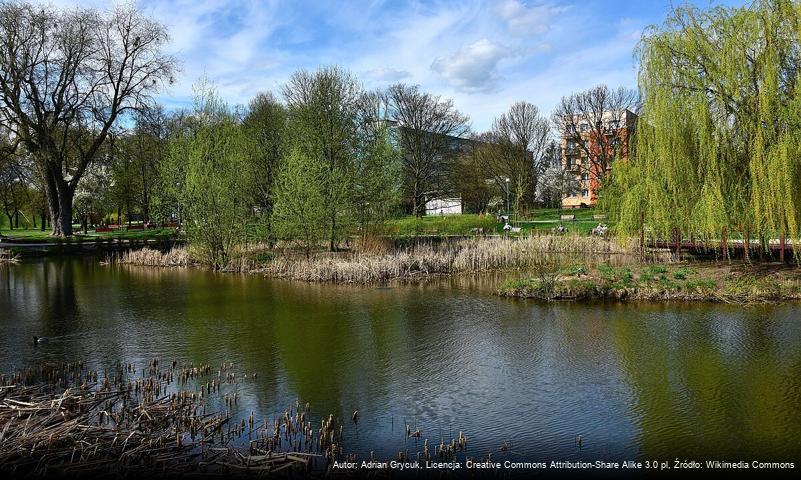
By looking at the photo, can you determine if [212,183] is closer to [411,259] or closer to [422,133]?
[411,259]

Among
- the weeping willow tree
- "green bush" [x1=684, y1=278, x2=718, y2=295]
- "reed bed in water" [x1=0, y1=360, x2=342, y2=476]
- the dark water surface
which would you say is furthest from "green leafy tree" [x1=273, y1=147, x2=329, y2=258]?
"reed bed in water" [x1=0, y1=360, x2=342, y2=476]

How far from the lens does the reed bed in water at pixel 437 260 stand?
2289cm

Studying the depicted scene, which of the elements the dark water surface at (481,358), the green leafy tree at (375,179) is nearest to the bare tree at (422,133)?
the green leafy tree at (375,179)

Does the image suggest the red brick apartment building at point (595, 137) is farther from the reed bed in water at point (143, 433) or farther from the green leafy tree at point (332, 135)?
the reed bed in water at point (143, 433)

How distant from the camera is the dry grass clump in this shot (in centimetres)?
3008

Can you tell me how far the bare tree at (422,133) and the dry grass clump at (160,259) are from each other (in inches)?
912

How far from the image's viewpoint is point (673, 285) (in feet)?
57.2

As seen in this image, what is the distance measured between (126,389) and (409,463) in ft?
16.8

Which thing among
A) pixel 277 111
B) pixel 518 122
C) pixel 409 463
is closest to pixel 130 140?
pixel 277 111

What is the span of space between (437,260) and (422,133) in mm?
27910

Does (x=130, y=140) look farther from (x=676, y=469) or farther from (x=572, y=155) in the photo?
(x=676, y=469)

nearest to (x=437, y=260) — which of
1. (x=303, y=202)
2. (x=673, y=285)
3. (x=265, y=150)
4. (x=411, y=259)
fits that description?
(x=411, y=259)

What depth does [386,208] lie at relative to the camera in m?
30.2

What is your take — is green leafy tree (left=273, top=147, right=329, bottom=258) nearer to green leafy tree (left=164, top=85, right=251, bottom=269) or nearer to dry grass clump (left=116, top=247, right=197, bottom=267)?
green leafy tree (left=164, top=85, right=251, bottom=269)
